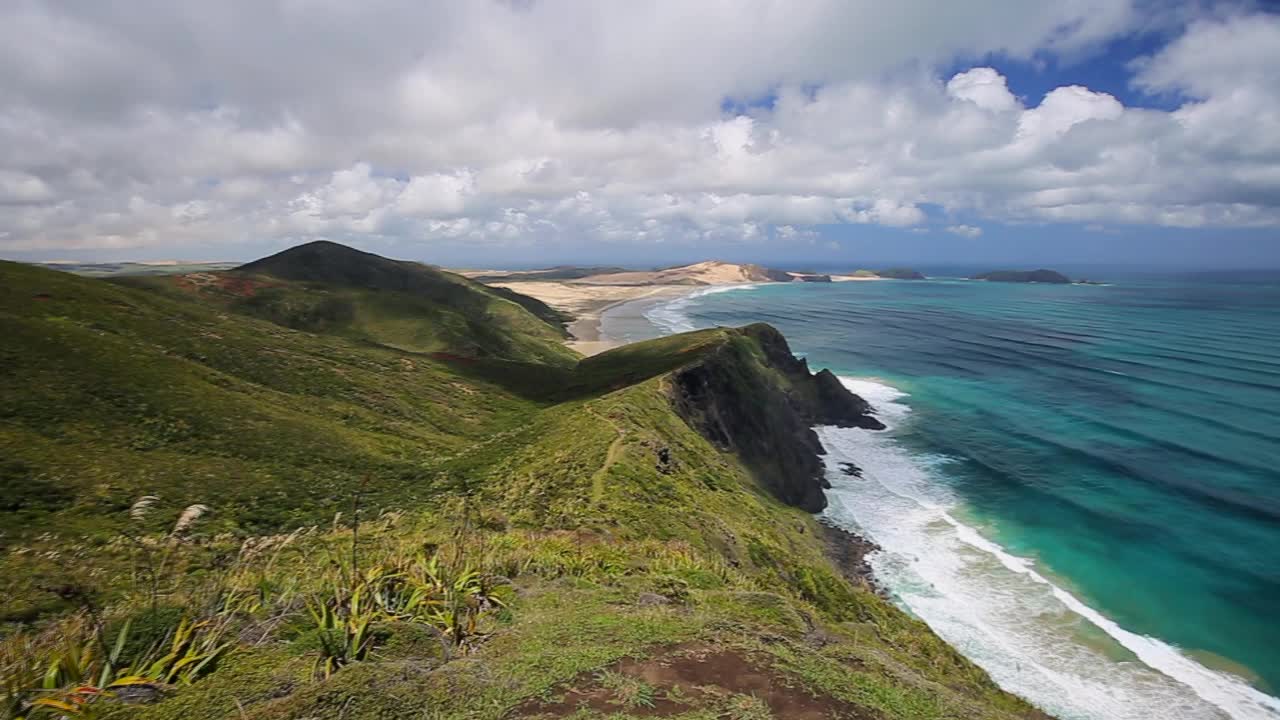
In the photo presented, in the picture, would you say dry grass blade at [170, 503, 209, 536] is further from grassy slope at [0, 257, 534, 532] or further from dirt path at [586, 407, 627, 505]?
dirt path at [586, 407, 627, 505]

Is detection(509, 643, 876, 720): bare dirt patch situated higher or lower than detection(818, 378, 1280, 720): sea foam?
higher

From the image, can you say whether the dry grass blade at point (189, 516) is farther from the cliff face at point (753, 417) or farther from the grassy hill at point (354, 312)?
the grassy hill at point (354, 312)

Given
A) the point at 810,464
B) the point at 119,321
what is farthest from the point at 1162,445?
the point at 119,321

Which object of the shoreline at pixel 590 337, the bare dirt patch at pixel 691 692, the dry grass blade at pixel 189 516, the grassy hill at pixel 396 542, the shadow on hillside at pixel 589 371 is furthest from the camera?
the shoreline at pixel 590 337

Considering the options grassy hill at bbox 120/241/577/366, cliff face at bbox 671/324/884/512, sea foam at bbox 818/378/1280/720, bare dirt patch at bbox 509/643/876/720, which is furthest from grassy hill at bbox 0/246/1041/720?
grassy hill at bbox 120/241/577/366

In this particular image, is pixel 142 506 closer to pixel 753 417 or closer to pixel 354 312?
pixel 753 417

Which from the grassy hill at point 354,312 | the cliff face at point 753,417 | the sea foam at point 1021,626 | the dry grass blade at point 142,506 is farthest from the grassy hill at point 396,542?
the grassy hill at point 354,312

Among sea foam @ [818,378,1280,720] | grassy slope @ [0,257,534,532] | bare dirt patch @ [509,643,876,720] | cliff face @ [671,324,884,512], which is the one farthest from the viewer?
cliff face @ [671,324,884,512]
